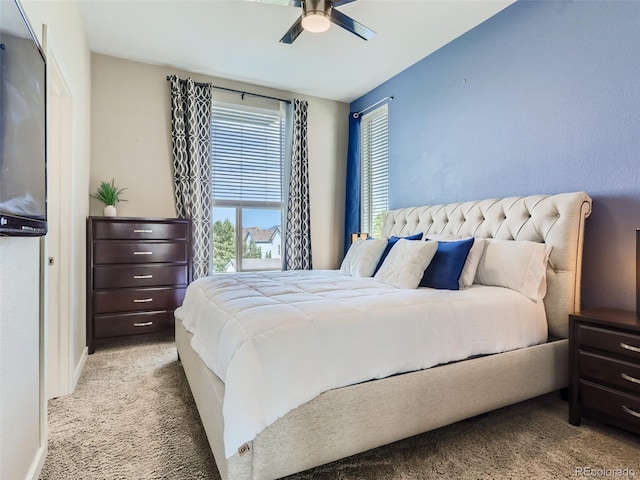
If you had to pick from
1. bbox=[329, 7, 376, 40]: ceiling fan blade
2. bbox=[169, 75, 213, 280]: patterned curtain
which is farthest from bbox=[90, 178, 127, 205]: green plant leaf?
bbox=[329, 7, 376, 40]: ceiling fan blade

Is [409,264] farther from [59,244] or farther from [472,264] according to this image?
[59,244]

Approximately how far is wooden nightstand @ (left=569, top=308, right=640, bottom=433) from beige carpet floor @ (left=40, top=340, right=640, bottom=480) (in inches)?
5.2

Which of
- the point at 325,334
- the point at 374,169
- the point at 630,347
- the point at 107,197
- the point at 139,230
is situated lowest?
the point at 630,347

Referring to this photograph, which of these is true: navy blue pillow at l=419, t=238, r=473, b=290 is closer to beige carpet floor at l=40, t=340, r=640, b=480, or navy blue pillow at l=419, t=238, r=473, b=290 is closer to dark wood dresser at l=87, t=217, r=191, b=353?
beige carpet floor at l=40, t=340, r=640, b=480

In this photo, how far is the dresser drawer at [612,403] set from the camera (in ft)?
5.53

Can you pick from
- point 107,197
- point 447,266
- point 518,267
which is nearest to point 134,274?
point 107,197

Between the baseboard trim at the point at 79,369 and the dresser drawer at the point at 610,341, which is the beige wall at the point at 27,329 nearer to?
the baseboard trim at the point at 79,369

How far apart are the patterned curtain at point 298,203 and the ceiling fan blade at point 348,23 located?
6.20 ft

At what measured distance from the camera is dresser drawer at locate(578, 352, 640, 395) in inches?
66.6

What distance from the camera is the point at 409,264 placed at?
2277 millimetres

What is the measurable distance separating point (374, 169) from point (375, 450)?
3.39m

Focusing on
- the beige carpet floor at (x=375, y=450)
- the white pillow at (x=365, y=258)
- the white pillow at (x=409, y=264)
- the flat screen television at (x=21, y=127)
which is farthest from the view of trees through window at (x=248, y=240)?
the flat screen television at (x=21, y=127)

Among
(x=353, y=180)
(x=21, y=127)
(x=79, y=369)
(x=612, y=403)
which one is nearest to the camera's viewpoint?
(x=21, y=127)

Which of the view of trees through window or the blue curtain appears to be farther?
the blue curtain
